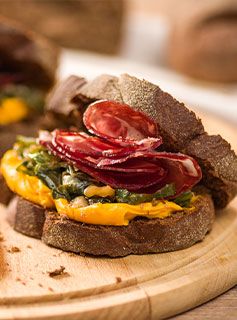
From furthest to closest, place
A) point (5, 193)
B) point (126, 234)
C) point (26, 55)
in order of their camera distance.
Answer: point (26, 55)
point (5, 193)
point (126, 234)

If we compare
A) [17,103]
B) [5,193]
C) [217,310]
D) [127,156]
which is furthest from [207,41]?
[217,310]

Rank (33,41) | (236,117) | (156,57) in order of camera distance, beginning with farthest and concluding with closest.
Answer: (156,57) < (236,117) < (33,41)

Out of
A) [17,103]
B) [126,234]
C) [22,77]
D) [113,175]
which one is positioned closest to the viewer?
[126,234]

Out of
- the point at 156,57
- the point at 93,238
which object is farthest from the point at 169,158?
the point at 156,57

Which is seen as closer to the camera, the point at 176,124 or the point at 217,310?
the point at 217,310

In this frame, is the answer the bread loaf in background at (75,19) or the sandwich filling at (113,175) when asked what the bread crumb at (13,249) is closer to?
the sandwich filling at (113,175)

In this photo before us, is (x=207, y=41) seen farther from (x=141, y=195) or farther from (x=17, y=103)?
(x=141, y=195)

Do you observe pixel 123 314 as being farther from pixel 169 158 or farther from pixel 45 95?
pixel 45 95

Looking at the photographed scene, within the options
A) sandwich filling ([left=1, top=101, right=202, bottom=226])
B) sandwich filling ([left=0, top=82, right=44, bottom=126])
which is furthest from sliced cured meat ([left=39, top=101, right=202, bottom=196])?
sandwich filling ([left=0, top=82, right=44, bottom=126])
